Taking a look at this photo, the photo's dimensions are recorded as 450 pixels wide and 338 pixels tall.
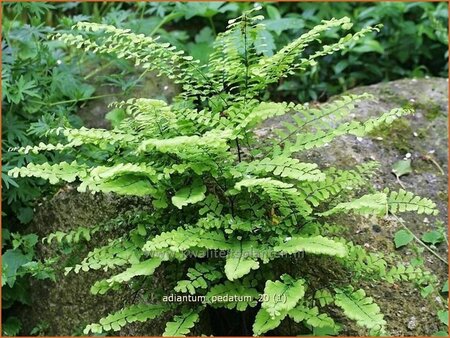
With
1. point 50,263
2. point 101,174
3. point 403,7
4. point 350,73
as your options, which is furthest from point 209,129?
point 403,7

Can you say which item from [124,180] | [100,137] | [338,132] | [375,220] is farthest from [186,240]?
[375,220]


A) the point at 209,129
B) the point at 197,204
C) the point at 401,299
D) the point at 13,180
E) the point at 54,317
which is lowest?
the point at 54,317

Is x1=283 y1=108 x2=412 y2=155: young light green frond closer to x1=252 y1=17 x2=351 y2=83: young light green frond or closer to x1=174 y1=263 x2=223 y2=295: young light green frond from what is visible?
x1=252 y1=17 x2=351 y2=83: young light green frond

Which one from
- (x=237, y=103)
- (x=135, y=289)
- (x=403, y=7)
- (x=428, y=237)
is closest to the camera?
(x=237, y=103)

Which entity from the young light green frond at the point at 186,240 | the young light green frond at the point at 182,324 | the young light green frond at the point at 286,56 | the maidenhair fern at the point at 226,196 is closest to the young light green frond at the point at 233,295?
the maidenhair fern at the point at 226,196

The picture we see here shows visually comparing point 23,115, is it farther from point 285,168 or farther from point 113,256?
point 285,168

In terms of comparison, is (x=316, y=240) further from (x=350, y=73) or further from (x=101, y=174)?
(x=350, y=73)

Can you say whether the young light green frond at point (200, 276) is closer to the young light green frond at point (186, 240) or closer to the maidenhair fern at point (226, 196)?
the maidenhair fern at point (226, 196)
